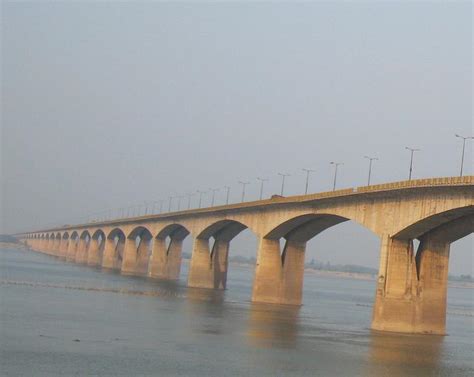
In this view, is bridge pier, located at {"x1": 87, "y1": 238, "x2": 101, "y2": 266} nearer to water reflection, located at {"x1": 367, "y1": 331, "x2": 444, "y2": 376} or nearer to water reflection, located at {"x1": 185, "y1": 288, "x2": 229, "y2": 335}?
water reflection, located at {"x1": 185, "y1": 288, "x2": 229, "y2": 335}

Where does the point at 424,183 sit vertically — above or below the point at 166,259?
above

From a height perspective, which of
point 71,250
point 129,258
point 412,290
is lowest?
point 129,258

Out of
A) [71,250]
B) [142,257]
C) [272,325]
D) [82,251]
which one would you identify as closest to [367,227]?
[272,325]

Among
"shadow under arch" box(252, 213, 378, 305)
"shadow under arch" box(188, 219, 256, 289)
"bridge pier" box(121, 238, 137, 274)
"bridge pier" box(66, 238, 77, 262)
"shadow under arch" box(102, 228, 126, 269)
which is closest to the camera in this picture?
"shadow under arch" box(252, 213, 378, 305)

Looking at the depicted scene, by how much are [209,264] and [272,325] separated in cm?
4165

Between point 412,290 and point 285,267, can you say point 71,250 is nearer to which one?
point 285,267

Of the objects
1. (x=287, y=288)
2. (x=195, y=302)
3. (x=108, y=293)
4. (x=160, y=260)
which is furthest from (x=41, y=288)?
(x=160, y=260)

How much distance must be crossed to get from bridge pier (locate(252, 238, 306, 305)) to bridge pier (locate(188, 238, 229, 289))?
19.5m

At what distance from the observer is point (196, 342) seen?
124 ft

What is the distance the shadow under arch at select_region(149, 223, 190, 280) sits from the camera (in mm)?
108125

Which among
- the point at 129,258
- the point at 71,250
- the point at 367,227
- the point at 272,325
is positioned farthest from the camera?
the point at 71,250

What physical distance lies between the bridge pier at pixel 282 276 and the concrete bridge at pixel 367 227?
0.27ft

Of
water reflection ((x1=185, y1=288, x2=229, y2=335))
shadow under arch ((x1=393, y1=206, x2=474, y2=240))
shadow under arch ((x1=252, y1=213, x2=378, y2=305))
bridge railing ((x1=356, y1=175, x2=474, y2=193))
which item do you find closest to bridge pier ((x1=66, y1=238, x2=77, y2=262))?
water reflection ((x1=185, y1=288, x2=229, y2=335))

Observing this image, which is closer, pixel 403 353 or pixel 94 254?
pixel 403 353
